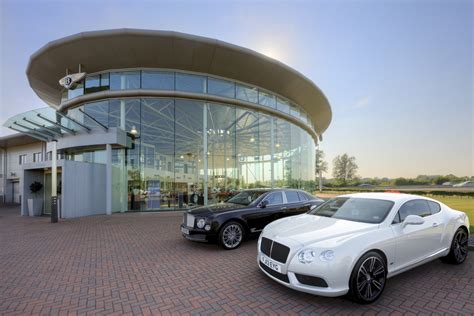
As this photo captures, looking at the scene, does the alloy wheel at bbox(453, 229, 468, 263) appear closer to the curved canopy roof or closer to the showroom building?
the showroom building

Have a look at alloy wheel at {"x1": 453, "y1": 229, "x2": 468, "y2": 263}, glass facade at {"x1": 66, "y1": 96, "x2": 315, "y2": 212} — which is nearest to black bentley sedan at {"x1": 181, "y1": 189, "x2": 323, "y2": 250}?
alloy wheel at {"x1": 453, "y1": 229, "x2": 468, "y2": 263}

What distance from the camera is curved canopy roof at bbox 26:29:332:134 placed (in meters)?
12.2

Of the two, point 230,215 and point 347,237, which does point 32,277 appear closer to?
point 230,215

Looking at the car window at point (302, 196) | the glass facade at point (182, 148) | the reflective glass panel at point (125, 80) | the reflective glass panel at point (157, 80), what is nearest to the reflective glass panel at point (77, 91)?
the glass facade at point (182, 148)

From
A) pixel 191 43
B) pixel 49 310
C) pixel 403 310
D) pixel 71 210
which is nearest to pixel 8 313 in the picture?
pixel 49 310

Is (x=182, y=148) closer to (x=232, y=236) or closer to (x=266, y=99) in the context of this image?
(x=266, y=99)

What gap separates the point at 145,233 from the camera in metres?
7.71

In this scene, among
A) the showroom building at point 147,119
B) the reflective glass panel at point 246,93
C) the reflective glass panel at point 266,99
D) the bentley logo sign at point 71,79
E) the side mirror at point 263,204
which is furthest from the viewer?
the reflective glass panel at point 266,99

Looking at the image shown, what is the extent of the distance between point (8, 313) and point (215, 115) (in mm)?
13372

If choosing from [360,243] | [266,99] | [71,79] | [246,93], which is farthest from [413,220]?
[71,79]

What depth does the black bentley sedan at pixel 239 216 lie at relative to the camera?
5621 mm

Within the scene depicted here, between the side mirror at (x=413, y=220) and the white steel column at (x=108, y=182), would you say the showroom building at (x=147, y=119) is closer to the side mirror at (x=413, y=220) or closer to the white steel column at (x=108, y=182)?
the white steel column at (x=108, y=182)

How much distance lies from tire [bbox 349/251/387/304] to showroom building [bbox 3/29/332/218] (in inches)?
478

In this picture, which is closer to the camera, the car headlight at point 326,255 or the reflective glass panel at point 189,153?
the car headlight at point 326,255
